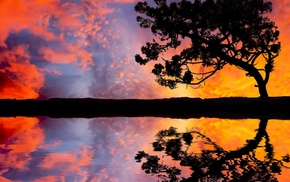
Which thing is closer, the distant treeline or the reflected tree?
the reflected tree

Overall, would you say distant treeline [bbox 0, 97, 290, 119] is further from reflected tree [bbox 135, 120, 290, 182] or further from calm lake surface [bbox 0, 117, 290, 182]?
reflected tree [bbox 135, 120, 290, 182]

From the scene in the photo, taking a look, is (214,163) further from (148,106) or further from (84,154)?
(148,106)

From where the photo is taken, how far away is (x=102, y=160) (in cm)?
464

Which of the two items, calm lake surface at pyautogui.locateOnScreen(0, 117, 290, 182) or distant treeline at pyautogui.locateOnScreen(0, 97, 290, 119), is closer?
calm lake surface at pyautogui.locateOnScreen(0, 117, 290, 182)

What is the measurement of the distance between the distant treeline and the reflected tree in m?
9.93

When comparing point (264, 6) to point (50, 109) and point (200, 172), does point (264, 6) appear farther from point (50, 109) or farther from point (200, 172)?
point (200, 172)

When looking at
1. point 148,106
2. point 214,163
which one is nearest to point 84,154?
point 214,163

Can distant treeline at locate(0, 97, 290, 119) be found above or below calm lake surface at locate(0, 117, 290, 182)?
above

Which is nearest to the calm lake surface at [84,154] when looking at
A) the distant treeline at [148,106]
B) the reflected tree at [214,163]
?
the reflected tree at [214,163]

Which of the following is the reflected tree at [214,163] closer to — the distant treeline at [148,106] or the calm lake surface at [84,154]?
the calm lake surface at [84,154]

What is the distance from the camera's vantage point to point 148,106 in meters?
16.8

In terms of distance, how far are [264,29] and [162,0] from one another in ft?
17.4

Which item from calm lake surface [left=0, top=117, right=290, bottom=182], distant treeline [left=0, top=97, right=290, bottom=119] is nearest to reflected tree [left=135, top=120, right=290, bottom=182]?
calm lake surface [left=0, top=117, right=290, bottom=182]

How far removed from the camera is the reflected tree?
12.2 ft
